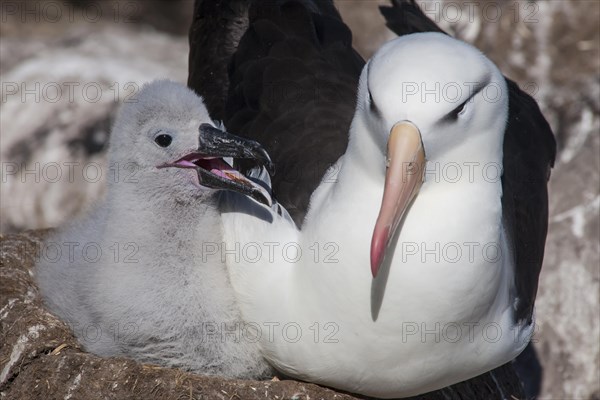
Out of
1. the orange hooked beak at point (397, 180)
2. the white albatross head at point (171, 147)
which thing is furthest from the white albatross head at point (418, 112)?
the white albatross head at point (171, 147)

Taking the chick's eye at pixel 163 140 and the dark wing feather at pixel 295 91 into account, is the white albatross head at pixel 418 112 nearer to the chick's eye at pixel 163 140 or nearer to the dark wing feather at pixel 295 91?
Answer: the dark wing feather at pixel 295 91

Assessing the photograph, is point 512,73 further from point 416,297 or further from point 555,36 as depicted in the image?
point 416,297

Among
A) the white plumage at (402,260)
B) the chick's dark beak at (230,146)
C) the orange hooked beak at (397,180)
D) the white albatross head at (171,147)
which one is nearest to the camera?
the orange hooked beak at (397,180)

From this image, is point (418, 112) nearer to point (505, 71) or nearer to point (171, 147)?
point (171, 147)

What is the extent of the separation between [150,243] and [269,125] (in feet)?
2.40

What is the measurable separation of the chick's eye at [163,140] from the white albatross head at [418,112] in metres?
0.94

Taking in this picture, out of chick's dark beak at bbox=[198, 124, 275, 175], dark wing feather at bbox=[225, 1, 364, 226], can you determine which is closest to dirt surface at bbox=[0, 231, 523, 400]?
dark wing feather at bbox=[225, 1, 364, 226]

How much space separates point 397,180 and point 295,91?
1249 millimetres

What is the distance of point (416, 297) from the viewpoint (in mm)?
3889

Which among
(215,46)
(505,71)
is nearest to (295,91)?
(215,46)

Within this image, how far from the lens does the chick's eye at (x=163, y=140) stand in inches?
172

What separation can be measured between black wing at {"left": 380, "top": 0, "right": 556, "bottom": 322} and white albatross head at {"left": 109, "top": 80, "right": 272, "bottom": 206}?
105cm

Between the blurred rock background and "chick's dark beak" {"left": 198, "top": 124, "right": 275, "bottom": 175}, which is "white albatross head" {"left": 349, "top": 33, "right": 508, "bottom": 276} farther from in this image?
the blurred rock background

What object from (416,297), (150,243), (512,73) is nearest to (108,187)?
(150,243)
